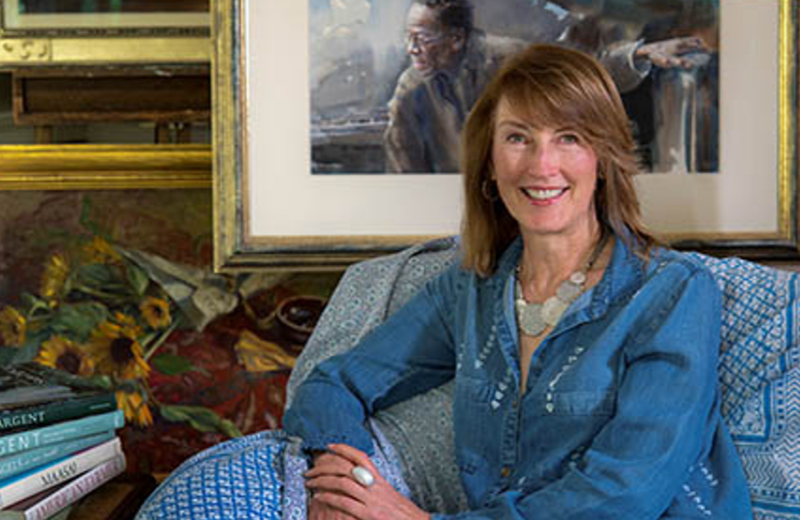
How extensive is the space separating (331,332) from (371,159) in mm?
404

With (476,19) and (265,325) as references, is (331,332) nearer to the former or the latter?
(265,325)

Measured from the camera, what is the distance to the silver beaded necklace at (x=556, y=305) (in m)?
1.55

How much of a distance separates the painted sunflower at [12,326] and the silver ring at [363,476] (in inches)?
41.5

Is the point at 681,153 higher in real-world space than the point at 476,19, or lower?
lower

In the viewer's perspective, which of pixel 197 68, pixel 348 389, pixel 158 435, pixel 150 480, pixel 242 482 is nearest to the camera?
pixel 242 482

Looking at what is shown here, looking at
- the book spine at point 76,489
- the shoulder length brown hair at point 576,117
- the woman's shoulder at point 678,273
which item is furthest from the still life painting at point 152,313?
the woman's shoulder at point 678,273

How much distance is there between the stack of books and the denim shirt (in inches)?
15.0

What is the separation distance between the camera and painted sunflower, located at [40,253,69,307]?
2141 millimetres

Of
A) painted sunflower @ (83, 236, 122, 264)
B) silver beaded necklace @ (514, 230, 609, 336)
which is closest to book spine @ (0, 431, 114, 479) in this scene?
painted sunflower @ (83, 236, 122, 264)

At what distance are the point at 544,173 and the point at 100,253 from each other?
44.2 inches

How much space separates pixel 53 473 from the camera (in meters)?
1.62

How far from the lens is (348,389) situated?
5.49 ft

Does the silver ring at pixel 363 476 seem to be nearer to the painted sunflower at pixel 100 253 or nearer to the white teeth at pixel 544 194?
the white teeth at pixel 544 194

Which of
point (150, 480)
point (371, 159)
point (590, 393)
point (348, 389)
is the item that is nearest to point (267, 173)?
point (371, 159)
